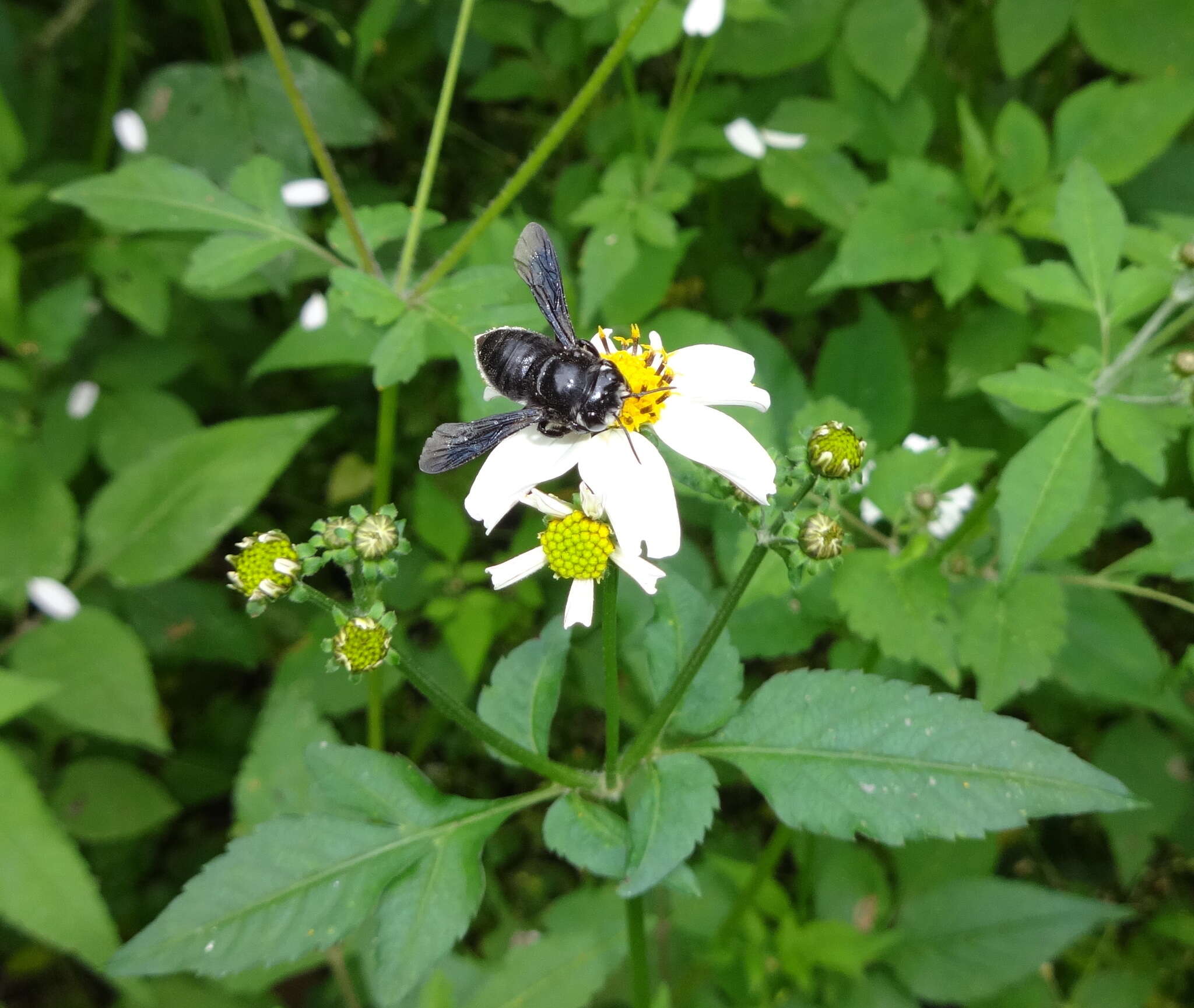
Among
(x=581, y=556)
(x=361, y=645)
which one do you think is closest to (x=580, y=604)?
(x=581, y=556)

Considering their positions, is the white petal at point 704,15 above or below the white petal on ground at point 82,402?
above

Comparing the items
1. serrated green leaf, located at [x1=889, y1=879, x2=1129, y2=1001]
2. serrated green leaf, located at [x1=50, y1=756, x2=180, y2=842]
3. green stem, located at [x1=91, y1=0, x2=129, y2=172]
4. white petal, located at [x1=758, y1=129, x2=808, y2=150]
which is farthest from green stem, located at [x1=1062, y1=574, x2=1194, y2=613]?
green stem, located at [x1=91, y1=0, x2=129, y2=172]

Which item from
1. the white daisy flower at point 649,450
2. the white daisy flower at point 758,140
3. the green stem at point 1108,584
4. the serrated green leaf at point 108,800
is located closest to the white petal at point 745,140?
the white daisy flower at point 758,140

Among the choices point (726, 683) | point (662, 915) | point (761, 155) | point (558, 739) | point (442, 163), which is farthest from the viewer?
point (442, 163)

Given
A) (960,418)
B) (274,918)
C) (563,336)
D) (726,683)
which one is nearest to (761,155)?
(960,418)

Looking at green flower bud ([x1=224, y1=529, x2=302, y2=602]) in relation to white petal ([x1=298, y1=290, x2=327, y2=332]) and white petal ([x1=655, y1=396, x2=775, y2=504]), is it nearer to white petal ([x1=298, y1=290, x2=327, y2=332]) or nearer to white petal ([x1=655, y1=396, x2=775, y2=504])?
white petal ([x1=655, y1=396, x2=775, y2=504])

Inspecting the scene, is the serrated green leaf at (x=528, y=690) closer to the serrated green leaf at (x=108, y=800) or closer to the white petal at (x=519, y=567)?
the white petal at (x=519, y=567)

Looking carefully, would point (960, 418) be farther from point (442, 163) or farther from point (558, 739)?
point (442, 163)

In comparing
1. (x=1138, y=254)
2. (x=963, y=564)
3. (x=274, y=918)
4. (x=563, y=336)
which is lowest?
(x=963, y=564)
